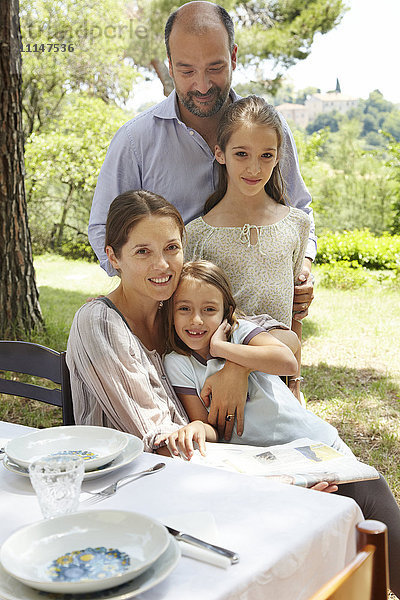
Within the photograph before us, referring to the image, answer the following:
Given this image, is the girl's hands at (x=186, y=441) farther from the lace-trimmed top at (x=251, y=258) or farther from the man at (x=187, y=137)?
the man at (x=187, y=137)

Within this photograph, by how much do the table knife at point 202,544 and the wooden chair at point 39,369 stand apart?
3.30 ft

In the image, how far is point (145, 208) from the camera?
6.82 feet

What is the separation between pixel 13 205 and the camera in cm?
A: 513

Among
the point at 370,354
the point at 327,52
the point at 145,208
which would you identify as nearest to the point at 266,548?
the point at 145,208

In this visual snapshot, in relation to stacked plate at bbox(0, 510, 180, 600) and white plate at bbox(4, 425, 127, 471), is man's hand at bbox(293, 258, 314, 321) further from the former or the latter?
stacked plate at bbox(0, 510, 180, 600)

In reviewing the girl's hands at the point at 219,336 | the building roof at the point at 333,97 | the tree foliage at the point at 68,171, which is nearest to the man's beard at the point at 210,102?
the girl's hands at the point at 219,336

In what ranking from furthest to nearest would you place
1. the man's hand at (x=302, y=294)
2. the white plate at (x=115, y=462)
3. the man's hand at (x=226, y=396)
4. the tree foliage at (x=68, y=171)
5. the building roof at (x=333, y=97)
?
the building roof at (x=333, y=97) → the tree foliage at (x=68, y=171) → the man's hand at (x=302, y=294) → the man's hand at (x=226, y=396) → the white plate at (x=115, y=462)

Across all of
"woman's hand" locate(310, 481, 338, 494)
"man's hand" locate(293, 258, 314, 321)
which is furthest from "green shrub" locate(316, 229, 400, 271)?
"woman's hand" locate(310, 481, 338, 494)

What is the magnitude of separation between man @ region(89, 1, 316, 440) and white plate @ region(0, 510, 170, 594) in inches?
63.8

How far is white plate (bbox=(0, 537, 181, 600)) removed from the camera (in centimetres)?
96

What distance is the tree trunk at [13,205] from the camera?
4949 mm

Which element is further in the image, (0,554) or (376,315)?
(376,315)

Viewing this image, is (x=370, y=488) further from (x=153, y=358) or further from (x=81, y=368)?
(x=81, y=368)

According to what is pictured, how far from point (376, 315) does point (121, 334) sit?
5.79 metres
